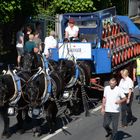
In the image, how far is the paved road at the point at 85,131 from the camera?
12.3 meters

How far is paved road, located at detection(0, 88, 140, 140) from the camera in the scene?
40.4ft

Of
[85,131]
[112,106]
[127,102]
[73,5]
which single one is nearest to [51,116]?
[85,131]

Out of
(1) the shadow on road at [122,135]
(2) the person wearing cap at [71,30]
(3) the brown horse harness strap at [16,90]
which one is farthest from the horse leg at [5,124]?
(2) the person wearing cap at [71,30]

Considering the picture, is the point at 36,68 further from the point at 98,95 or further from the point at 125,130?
the point at 98,95

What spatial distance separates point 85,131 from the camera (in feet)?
42.3

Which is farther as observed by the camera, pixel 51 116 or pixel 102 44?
pixel 102 44

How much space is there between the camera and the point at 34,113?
12.1 metres

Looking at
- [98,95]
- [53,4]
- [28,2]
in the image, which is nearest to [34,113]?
[98,95]

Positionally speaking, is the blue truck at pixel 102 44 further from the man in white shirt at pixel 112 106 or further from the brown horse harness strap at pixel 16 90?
the brown horse harness strap at pixel 16 90

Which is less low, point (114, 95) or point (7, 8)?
point (7, 8)

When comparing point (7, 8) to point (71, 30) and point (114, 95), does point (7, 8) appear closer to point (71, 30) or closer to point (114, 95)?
point (71, 30)

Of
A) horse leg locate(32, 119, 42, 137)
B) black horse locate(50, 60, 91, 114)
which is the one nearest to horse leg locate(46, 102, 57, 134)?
horse leg locate(32, 119, 42, 137)

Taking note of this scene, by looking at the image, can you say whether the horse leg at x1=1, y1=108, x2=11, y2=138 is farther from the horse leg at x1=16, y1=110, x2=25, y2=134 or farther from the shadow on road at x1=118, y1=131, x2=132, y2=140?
the shadow on road at x1=118, y1=131, x2=132, y2=140

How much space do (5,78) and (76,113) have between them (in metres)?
3.53
